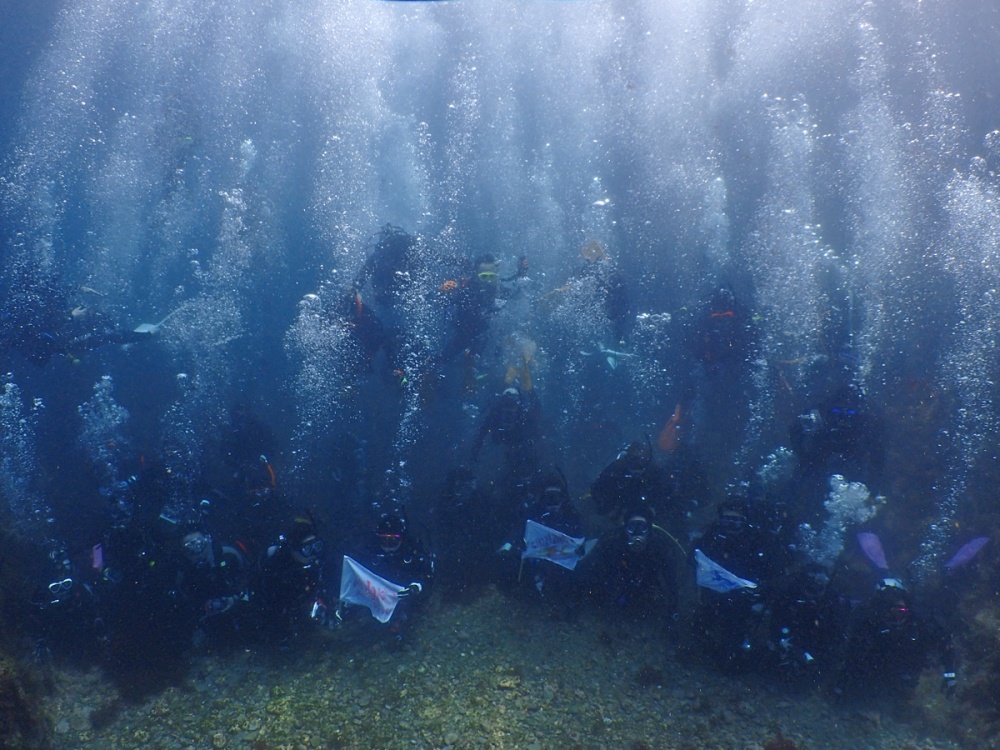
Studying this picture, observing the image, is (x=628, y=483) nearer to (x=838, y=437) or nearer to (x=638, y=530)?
(x=638, y=530)

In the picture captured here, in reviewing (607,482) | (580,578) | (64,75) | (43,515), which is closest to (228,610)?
(580,578)

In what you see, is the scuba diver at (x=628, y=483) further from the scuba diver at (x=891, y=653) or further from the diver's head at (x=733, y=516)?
the scuba diver at (x=891, y=653)

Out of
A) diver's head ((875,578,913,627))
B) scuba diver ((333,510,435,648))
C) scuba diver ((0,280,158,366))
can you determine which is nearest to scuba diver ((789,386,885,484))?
diver's head ((875,578,913,627))

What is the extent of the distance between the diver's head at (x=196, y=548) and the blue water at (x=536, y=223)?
6.94ft

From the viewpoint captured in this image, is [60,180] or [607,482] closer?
[607,482]

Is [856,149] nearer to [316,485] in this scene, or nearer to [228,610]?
[316,485]

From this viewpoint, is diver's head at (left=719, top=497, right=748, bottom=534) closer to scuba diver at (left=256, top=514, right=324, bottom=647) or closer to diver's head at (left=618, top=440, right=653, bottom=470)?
diver's head at (left=618, top=440, right=653, bottom=470)

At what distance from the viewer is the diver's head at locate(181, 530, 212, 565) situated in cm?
565

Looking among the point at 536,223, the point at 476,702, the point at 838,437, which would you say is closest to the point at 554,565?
the point at 476,702

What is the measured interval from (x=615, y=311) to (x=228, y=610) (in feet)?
27.6

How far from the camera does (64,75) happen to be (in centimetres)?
1912

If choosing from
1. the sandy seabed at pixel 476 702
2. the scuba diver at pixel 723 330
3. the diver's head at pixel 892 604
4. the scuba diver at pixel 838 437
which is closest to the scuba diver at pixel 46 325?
the sandy seabed at pixel 476 702

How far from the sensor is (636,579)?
5.79m

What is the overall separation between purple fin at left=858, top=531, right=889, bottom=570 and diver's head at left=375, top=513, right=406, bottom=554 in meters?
6.45
